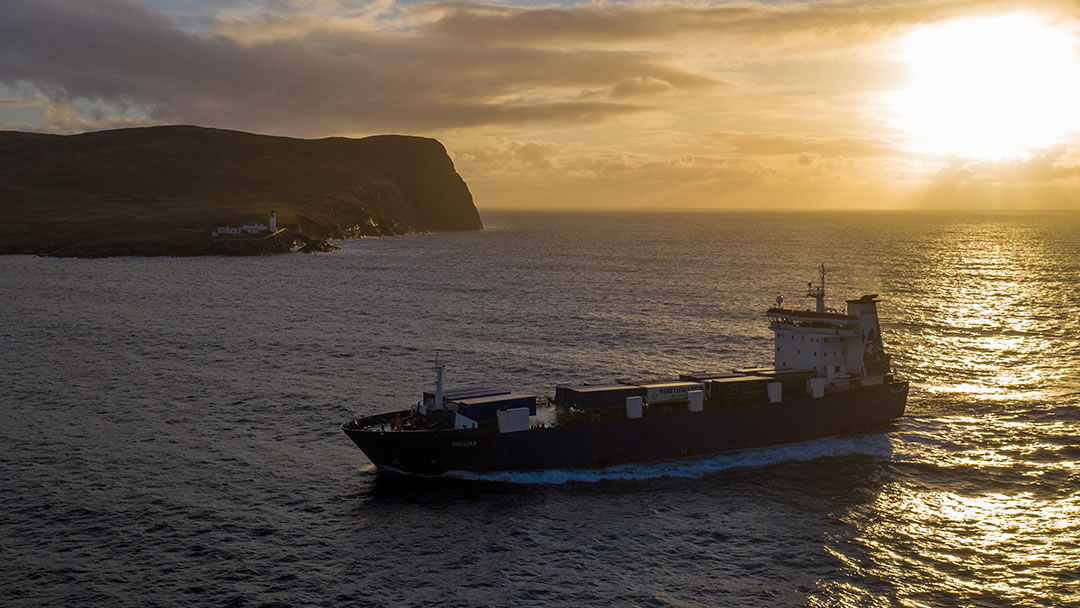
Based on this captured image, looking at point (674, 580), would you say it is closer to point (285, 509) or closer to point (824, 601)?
point (824, 601)

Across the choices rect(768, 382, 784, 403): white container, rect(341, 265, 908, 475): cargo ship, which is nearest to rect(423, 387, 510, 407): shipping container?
rect(341, 265, 908, 475): cargo ship

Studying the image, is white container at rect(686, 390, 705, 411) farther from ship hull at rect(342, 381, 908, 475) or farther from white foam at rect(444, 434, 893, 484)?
white foam at rect(444, 434, 893, 484)

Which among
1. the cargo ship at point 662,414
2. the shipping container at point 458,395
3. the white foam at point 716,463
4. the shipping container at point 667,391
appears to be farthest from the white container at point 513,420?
the shipping container at point 667,391

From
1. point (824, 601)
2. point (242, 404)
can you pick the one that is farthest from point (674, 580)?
A: point (242, 404)

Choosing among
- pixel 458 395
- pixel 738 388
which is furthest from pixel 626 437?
pixel 458 395

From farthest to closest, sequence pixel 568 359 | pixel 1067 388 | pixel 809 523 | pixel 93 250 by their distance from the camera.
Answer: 1. pixel 93 250
2. pixel 568 359
3. pixel 1067 388
4. pixel 809 523

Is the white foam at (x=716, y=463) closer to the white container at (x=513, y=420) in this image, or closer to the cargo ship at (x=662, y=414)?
the cargo ship at (x=662, y=414)
